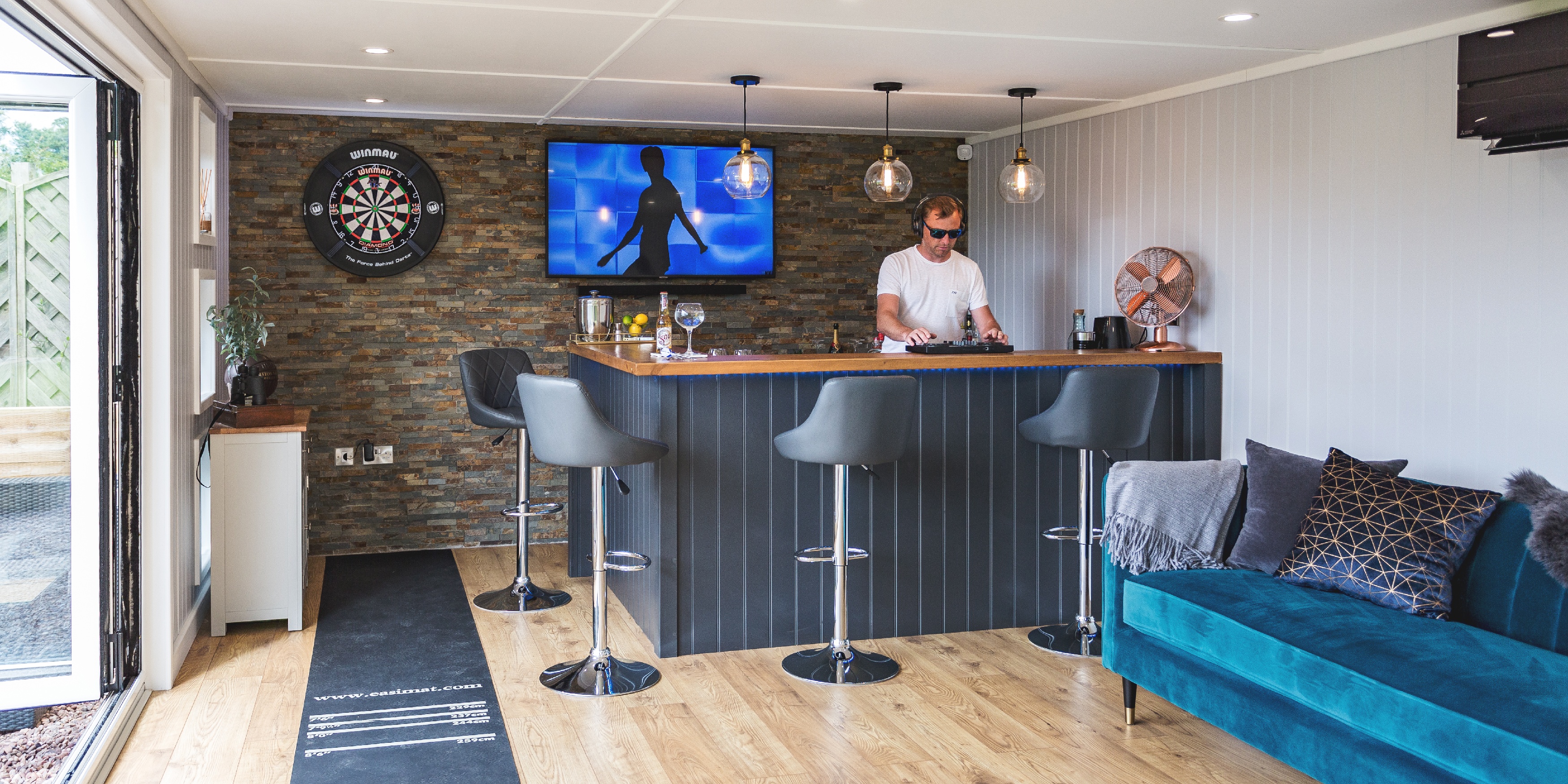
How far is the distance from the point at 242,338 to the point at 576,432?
1.88 meters

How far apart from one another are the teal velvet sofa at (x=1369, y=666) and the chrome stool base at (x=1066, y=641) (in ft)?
2.21

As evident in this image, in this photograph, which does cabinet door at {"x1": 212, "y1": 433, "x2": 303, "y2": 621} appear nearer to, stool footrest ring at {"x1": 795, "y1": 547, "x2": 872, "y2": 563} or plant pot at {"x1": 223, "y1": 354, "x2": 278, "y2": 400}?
plant pot at {"x1": 223, "y1": 354, "x2": 278, "y2": 400}

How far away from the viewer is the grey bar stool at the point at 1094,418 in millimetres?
4328

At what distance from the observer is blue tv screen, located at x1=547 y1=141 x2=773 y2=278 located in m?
6.58

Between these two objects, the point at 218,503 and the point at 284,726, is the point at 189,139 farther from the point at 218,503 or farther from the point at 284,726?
the point at 284,726

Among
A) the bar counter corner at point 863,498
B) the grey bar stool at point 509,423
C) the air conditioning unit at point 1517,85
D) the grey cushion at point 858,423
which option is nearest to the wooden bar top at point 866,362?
→ the bar counter corner at point 863,498

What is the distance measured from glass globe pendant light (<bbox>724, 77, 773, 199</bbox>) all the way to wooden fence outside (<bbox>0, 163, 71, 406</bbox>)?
2.49 meters

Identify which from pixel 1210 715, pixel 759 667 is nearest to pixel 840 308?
pixel 759 667

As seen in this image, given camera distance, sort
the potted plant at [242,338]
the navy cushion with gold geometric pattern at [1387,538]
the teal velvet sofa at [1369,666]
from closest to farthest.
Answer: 1. the teal velvet sofa at [1369,666]
2. the navy cushion with gold geometric pattern at [1387,538]
3. the potted plant at [242,338]

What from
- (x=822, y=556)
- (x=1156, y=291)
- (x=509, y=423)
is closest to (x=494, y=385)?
(x=509, y=423)

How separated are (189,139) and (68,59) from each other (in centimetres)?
116

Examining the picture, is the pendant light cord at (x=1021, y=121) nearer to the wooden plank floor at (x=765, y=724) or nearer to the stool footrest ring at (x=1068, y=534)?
the stool footrest ring at (x=1068, y=534)

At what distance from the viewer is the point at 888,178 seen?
5.17 m

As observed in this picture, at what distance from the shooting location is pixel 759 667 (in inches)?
171
